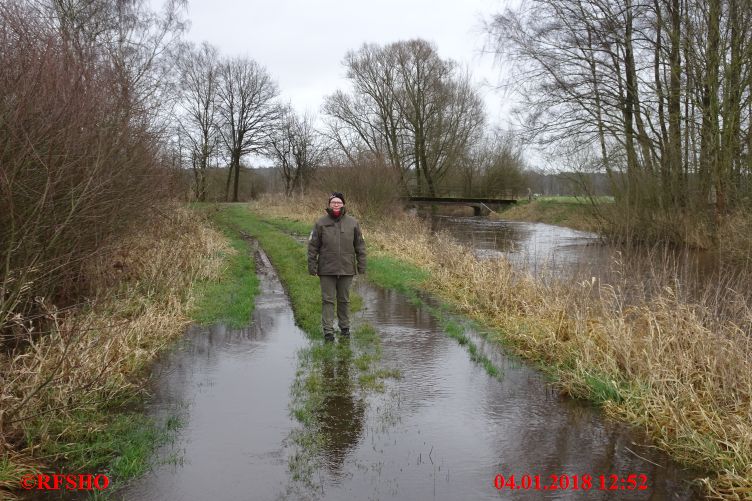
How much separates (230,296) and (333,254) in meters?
3.47

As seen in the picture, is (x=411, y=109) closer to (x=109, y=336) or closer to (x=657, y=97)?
(x=657, y=97)

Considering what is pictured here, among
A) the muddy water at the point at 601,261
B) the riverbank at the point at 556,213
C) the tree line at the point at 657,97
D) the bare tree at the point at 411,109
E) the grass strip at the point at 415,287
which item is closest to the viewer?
the grass strip at the point at 415,287

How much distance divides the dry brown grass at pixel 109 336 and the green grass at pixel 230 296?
276mm

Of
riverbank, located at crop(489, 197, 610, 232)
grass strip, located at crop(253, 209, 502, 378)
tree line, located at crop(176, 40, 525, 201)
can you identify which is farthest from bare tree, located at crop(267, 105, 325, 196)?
grass strip, located at crop(253, 209, 502, 378)

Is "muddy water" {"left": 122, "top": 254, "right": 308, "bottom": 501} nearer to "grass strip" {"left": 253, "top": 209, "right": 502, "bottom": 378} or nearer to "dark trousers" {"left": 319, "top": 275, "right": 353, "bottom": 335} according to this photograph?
"dark trousers" {"left": 319, "top": 275, "right": 353, "bottom": 335}

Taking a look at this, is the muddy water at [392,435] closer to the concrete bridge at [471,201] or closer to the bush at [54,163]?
the bush at [54,163]

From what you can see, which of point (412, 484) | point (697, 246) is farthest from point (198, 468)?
point (697, 246)

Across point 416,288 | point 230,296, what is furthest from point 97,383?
point 416,288

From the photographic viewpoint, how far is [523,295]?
898cm

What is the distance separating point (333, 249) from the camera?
741 cm

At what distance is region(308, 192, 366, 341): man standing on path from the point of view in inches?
292

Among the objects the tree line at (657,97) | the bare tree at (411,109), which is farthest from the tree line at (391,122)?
the tree line at (657,97)

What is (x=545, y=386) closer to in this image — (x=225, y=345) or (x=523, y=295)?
(x=523, y=295)

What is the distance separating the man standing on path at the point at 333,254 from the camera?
7406 mm
